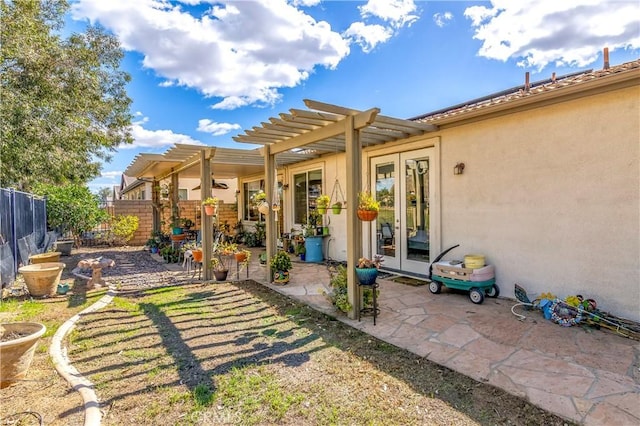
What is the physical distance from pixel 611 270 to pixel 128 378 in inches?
212

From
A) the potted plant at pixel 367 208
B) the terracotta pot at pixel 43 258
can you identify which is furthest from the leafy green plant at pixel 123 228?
the potted plant at pixel 367 208

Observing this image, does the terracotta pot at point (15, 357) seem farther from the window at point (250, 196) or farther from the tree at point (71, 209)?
the tree at point (71, 209)

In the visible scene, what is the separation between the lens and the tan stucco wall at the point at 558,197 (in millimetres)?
3926

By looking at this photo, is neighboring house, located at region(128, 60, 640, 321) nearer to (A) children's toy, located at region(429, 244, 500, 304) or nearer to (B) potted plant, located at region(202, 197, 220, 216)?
(A) children's toy, located at region(429, 244, 500, 304)

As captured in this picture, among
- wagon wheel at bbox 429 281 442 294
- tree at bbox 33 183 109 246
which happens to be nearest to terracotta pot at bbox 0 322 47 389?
wagon wheel at bbox 429 281 442 294

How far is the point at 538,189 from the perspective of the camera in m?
4.66

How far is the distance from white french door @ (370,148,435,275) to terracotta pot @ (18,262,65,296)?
5883 mm

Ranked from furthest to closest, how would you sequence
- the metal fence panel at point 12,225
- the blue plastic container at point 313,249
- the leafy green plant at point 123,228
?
the leafy green plant at point 123,228, the blue plastic container at point 313,249, the metal fence panel at point 12,225

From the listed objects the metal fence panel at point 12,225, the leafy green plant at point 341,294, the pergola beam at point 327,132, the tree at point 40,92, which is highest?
the tree at point 40,92

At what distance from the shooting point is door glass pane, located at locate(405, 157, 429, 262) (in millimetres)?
6246

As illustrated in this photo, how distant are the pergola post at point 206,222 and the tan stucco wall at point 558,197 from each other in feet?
15.4

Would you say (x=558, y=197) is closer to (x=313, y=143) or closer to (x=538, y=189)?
(x=538, y=189)

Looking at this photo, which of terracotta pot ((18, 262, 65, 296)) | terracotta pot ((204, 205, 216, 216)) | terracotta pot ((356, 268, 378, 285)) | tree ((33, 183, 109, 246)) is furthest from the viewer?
tree ((33, 183, 109, 246))

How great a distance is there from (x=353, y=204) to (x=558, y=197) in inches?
108
